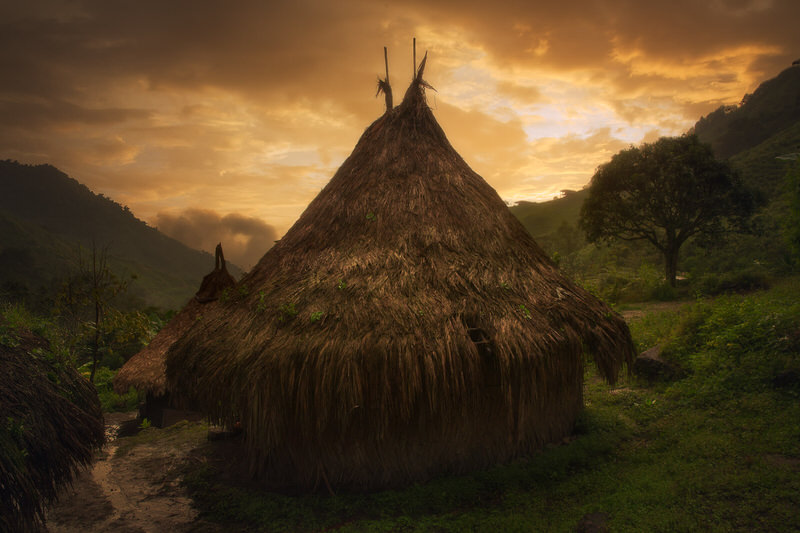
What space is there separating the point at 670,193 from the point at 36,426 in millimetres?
17781

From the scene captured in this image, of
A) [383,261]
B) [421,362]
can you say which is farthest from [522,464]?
[383,261]

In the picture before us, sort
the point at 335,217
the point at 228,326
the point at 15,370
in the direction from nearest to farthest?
the point at 15,370
the point at 228,326
the point at 335,217

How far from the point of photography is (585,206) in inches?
680

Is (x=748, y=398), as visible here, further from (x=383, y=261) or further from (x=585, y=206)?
(x=585, y=206)

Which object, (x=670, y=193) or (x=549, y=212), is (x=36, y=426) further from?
(x=549, y=212)

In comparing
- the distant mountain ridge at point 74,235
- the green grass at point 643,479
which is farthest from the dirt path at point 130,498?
the distant mountain ridge at point 74,235

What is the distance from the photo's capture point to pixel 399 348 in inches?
155

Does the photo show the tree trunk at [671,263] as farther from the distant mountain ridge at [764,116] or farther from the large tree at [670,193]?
the distant mountain ridge at [764,116]

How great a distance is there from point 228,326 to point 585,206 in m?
16.0

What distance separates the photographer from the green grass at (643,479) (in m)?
3.47

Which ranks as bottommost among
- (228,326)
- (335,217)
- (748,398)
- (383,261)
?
(748,398)

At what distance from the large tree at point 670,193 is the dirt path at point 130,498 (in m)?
15.5

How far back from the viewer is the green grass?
3469 mm

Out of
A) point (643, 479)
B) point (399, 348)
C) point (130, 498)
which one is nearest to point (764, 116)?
point (643, 479)
